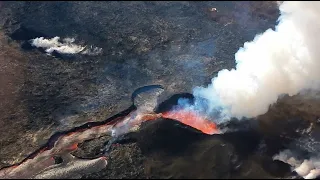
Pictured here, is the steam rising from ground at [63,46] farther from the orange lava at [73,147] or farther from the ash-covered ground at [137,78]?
the orange lava at [73,147]

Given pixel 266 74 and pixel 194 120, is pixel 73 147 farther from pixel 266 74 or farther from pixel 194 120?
pixel 266 74

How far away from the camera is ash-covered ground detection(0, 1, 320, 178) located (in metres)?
18.8

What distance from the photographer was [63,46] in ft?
93.3

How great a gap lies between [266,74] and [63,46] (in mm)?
13221

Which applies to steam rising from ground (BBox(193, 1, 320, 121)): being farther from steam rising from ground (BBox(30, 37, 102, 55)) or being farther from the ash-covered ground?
steam rising from ground (BBox(30, 37, 102, 55))

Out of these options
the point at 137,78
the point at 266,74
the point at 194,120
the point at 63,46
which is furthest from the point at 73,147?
the point at 266,74

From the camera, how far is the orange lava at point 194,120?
842 inches

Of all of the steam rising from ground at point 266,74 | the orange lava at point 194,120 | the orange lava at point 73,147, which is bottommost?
the orange lava at point 73,147

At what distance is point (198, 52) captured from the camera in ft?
90.4

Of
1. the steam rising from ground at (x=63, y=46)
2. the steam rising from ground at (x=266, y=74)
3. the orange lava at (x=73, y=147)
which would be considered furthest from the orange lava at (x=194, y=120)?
the steam rising from ground at (x=63, y=46)

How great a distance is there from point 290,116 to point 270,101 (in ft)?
4.59

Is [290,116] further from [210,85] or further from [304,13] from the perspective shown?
[304,13]

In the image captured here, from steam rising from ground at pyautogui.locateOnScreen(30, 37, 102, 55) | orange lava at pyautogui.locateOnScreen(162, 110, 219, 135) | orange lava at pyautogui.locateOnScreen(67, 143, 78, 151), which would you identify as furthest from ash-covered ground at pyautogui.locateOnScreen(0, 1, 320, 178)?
orange lava at pyautogui.locateOnScreen(162, 110, 219, 135)

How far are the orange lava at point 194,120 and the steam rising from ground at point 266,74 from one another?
1.96 ft
